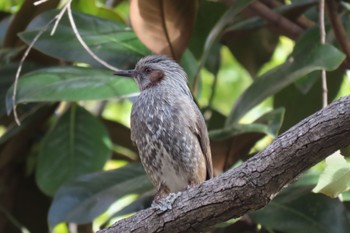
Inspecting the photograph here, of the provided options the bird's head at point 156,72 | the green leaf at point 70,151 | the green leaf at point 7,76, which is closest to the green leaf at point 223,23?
the bird's head at point 156,72

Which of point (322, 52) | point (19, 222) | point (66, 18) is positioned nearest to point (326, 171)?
point (322, 52)

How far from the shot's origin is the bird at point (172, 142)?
420cm

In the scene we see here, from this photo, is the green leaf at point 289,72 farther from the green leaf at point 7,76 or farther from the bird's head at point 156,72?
the green leaf at point 7,76

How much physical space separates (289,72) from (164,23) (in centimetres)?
74

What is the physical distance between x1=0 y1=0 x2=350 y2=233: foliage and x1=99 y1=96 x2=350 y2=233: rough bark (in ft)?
3.25

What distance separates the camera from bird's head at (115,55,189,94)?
4602 mm

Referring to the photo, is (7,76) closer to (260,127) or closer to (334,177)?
(260,127)

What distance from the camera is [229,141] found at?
4.52m

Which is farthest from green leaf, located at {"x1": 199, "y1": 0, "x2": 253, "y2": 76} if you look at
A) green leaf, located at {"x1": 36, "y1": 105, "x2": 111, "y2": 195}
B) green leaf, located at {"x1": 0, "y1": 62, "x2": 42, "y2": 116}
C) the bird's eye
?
green leaf, located at {"x1": 0, "y1": 62, "x2": 42, "y2": 116}

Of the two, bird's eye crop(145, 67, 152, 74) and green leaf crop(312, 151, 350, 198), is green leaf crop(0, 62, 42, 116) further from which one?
green leaf crop(312, 151, 350, 198)

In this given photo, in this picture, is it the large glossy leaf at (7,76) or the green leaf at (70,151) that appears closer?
the green leaf at (70,151)

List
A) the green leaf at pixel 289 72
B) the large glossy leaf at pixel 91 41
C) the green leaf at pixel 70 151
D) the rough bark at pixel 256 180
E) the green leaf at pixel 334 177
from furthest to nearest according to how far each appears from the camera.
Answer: the green leaf at pixel 70 151 < the large glossy leaf at pixel 91 41 < the green leaf at pixel 289 72 < the green leaf at pixel 334 177 < the rough bark at pixel 256 180

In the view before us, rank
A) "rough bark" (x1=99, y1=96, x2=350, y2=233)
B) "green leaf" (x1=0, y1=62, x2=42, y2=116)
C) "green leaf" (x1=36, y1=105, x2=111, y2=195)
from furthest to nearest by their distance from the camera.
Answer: "green leaf" (x1=0, y1=62, x2=42, y2=116), "green leaf" (x1=36, y1=105, x2=111, y2=195), "rough bark" (x1=99, y1=96, x2=350, y2=233)

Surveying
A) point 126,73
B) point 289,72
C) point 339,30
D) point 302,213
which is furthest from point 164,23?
point 302,213
